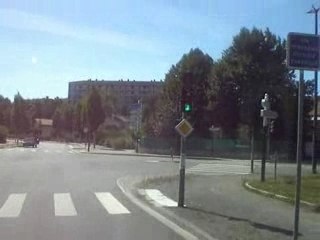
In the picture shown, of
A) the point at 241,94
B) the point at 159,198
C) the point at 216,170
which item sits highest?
the point at 241,94

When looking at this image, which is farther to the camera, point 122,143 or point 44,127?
point 44,127

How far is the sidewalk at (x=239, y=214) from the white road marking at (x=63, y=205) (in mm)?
2385

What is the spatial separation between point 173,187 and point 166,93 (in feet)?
160

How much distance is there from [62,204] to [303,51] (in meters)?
9.28

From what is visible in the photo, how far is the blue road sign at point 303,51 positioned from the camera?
10.0m

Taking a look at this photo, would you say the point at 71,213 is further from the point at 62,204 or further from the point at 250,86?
the point at 250,86

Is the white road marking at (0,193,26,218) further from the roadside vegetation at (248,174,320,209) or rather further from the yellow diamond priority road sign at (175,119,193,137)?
the roadside vegetation at (248,174,320,209)

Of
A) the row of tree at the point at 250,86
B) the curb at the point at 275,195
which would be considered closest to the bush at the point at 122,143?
the row of tree at the point at 250,86

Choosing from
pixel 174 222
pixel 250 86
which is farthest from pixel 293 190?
pixel 250 86

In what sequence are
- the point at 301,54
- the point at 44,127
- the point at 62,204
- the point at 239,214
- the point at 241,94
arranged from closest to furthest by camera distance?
1. the point at 301,54
2. the point at 239,214
3. the point at 62,204
4. the point at 241,94
5. the point at 44,127

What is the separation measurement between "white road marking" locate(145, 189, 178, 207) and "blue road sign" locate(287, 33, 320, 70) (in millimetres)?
8001

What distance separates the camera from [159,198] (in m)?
19.2

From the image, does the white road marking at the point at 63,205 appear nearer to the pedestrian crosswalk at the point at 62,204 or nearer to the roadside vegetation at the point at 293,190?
the pedestrian crosswalk at the point at 62,204

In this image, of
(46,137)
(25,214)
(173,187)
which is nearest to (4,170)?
(173,187)
